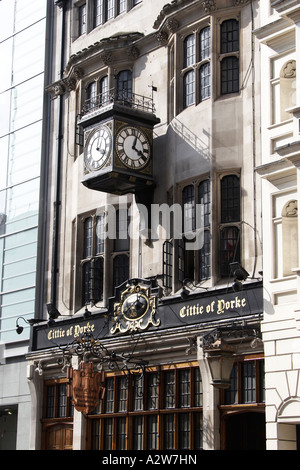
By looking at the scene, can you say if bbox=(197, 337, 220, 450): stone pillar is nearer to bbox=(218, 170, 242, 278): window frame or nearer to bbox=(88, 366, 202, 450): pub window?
bbox=(88, 366, 202, 450): pub window

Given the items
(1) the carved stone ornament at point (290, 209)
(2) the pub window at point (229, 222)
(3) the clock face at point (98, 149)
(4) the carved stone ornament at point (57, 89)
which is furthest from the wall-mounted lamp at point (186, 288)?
(4) the carved stone ornament at point (57, 89)

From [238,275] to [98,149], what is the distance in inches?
319

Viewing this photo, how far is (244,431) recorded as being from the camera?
27953 millimetres

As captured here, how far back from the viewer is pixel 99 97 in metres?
35.9

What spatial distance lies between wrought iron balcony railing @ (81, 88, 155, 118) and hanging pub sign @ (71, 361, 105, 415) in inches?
366

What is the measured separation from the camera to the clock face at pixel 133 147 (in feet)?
104

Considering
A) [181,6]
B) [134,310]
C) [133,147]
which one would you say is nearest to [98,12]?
[181,6]

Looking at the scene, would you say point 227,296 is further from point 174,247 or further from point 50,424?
point 50,424

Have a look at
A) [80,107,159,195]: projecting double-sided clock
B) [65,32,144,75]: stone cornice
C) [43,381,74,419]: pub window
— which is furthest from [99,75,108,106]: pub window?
[43,381,74,419]: pub window

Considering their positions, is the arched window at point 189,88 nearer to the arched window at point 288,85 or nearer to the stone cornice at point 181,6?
the stone cornice at point 181,6

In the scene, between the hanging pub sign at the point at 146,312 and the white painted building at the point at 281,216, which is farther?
the hanging pub sign at the point at 146,312

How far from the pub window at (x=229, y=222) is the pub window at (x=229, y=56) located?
3167mm

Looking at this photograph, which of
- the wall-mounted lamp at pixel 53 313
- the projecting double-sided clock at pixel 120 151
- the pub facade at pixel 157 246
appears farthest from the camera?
the wall-mounted lamp at pixel 53 313

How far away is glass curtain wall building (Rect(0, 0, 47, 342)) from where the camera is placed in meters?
39.6
